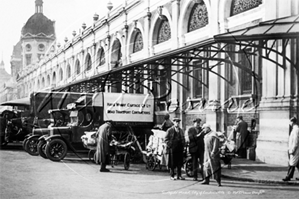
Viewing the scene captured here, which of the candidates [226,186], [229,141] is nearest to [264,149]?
[226,186]

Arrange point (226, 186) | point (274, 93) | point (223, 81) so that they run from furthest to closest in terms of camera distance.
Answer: point (226, 186) < point (223, 81) < point (274, 93)

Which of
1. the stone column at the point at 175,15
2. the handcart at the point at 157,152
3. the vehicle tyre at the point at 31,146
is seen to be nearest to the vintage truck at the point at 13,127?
the vehicle tyre at the point at 31,146

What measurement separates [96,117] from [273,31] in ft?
36.2

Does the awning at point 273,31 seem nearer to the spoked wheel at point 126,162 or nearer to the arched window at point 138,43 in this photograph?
the spoked wheel at point 126,162

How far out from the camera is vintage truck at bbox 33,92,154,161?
13672 millimetres

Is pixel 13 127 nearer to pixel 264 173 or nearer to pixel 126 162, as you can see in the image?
pixel 126 162

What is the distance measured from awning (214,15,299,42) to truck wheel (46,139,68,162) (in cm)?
1065

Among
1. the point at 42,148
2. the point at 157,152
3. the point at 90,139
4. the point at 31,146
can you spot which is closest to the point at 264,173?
the point at 157,152

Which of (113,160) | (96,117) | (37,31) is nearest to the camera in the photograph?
(37,31)

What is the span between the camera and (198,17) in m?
15.7

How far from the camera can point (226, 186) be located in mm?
6582

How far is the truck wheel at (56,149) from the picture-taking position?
13.6 m

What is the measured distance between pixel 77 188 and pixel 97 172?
312cm

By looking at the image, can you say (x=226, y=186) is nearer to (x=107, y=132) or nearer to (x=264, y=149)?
(x=264, y=149)
